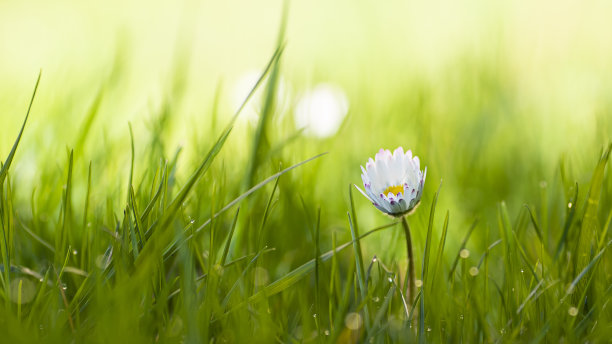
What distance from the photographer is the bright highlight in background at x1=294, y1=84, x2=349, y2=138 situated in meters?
1.96

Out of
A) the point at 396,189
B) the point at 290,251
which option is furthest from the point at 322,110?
the point at 396,189

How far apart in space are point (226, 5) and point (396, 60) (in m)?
2.37

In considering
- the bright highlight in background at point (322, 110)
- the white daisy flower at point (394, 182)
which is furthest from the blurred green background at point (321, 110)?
the white daisy flower at point (394, 182)

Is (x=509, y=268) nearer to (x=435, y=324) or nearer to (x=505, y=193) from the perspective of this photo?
(x=435, y=324)

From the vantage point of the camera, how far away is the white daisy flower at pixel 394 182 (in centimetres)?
95

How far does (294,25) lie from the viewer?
4.42 metres

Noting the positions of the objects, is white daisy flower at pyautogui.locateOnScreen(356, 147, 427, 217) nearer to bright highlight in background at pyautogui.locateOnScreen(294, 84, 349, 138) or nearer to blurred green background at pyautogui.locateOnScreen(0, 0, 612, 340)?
blurred green background at pyautogui.locateOnScreen(0, 0, 612, 340)

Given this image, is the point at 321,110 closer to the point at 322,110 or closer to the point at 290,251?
the point at 322,110

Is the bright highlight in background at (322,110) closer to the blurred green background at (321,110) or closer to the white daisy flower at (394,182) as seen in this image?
the blurred green background at (321,110)

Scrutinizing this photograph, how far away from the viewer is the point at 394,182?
3.29 feet

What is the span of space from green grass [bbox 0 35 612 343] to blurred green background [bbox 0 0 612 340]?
0.01 meters

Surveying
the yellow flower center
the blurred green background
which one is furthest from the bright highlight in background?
the yellow flower center

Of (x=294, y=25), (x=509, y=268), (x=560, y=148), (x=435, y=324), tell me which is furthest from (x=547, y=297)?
(x=294, y=25)

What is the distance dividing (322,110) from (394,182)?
1372 mm
